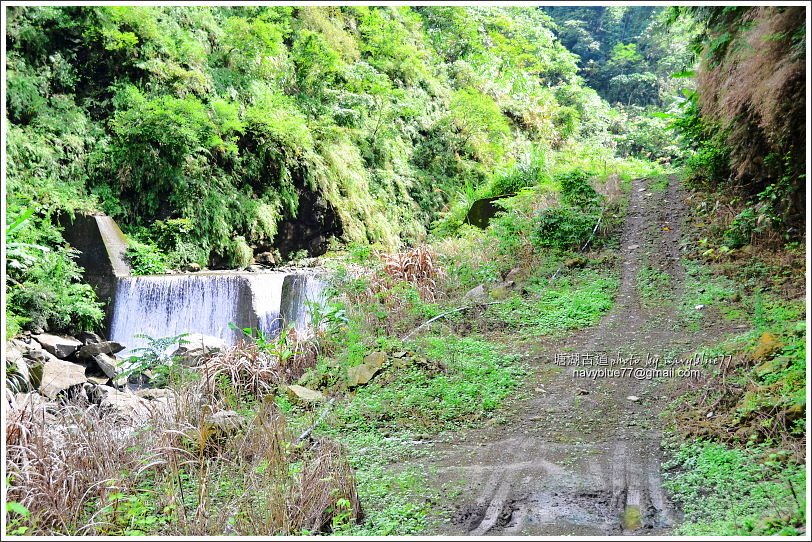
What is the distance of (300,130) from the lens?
15.2 metres

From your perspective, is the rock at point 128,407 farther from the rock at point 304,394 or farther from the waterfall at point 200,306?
the waterfall at point 200,306

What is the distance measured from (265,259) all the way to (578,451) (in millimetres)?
11452

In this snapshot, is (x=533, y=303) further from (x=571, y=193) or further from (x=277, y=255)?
(x=277, y=255)

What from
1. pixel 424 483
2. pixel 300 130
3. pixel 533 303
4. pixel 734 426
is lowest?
pixel 424 483

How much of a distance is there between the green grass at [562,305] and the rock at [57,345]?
6731 mm

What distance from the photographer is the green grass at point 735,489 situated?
2.83 m

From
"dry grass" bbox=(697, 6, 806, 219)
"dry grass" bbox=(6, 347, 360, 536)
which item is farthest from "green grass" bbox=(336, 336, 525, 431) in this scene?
"dry grass" bbox=(697, 6, 806, 219)

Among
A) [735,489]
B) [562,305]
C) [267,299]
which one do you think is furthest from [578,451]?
[267,299]

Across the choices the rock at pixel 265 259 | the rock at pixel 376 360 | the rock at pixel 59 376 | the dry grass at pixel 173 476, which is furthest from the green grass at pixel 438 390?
the rock at pixel 265 259

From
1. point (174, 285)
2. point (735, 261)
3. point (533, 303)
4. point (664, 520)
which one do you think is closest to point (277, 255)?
point (174, 285)

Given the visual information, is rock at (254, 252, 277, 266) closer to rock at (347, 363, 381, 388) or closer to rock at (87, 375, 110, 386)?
rock at (87, 375, 110, 386)

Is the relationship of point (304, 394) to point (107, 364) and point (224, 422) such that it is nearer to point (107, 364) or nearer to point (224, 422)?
point (224, 422)

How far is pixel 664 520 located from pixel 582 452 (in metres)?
1.00

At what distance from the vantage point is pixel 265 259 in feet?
47.6
